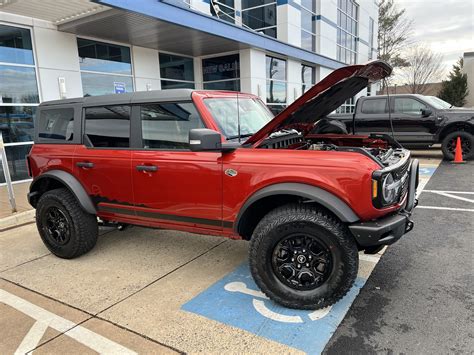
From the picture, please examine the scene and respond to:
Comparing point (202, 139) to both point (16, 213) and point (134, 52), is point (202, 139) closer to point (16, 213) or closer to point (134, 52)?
point (16, 213)

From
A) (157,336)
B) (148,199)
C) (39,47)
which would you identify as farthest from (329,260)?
(39,47)

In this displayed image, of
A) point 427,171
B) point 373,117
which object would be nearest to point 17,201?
point 427,171

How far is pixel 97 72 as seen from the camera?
10.9 meters

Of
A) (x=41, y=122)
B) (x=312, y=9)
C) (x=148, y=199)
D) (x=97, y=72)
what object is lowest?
(x=148, y=199)

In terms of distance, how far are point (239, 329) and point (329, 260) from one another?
890 mm

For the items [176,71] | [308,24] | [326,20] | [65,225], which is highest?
[326,20]

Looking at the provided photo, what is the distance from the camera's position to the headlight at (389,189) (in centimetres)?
282

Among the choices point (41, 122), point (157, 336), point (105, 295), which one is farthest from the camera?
point (41, 122)

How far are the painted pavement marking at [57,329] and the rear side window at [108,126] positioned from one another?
1.74 meters

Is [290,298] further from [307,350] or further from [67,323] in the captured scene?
[67,323]

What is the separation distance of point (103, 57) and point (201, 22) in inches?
123

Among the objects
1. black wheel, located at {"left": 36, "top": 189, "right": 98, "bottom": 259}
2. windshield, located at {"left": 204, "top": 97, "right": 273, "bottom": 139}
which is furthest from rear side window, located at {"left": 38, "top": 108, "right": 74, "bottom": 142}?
windshield, located at {"left": 204, "top": 97, "right": 273, "bottom": 139}

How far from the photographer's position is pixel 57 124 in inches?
175

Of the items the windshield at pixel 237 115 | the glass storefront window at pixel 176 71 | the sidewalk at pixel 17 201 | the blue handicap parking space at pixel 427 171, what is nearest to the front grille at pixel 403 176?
the windshield at pixel 237 115
